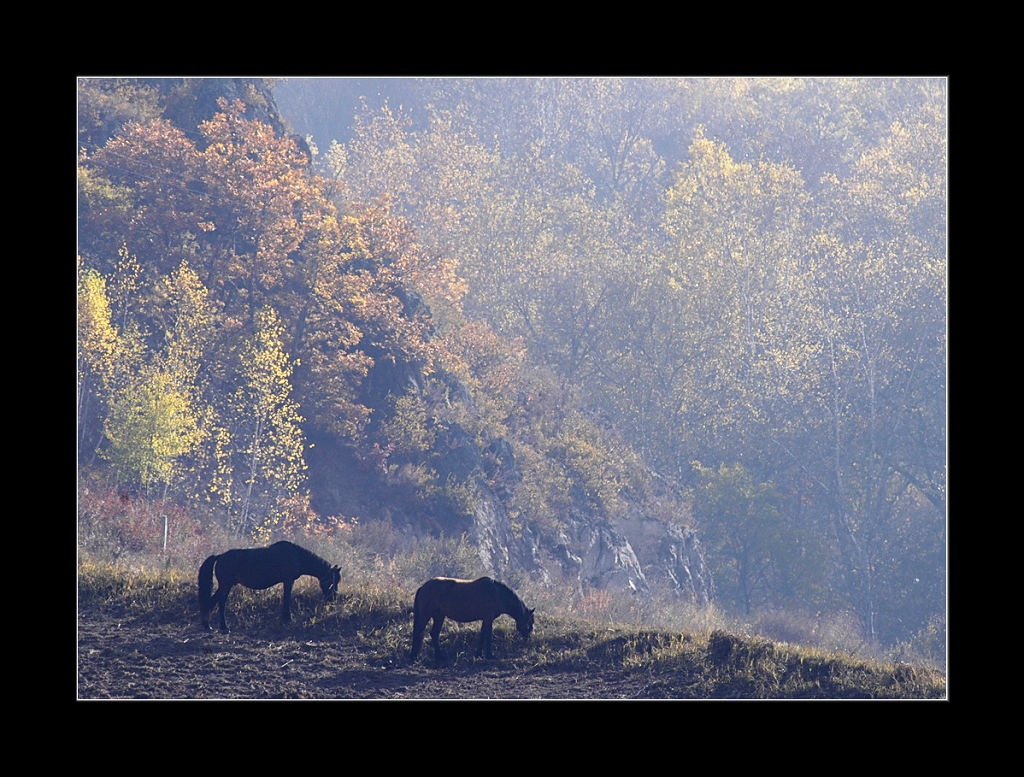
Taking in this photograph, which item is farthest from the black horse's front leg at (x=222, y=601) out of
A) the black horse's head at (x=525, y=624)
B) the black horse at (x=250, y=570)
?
the black horse's head at (x=525, y=624)

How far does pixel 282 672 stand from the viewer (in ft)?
57.4

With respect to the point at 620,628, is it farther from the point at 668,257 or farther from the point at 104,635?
the point at 668,257

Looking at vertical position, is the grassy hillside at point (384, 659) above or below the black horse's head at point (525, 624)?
below

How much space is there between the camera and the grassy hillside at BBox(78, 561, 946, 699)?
17156 mm

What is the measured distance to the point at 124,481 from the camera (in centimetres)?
3884

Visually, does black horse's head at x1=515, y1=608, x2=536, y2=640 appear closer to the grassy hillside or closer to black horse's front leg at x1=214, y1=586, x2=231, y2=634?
the grassy hillside

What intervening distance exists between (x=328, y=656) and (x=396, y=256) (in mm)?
37089

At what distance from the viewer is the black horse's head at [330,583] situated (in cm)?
1945

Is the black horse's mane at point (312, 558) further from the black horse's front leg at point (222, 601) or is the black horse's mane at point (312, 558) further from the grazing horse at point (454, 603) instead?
the grazing horse at point (454, 603)

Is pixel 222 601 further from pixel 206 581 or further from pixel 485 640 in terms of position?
pixel 485 640

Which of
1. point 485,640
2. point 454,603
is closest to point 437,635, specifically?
point 454,603

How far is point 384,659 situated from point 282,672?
5.30 ft

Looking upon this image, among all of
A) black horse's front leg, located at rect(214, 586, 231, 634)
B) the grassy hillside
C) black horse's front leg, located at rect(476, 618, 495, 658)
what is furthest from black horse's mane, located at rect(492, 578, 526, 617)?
black horse's front leg, located at rect(214, 586, 231, 634)

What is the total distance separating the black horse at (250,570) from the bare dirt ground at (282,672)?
571mm
